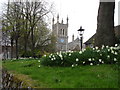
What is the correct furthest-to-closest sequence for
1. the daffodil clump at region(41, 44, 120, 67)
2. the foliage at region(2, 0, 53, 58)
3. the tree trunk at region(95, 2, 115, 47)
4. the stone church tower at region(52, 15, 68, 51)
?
the stone church tower at region(52, 15, 68, 51), the foliage at region(2, 0, 53, 58), the tree trunk at region(95, 2, 115, 47), the daffodil clump at region(41, 44, 120, 67)

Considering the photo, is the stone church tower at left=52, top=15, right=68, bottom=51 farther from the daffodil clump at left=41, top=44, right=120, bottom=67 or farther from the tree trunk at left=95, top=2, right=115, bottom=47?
the daffodil clump at left=41, top=44, right=120, bottom=67

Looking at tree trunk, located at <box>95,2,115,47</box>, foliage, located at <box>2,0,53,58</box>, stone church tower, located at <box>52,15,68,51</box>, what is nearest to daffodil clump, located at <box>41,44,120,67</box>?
tree trunk, located at <box>95,2,115,47</box>

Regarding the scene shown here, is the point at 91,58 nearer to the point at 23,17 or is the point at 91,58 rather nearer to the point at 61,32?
the point at 23,17

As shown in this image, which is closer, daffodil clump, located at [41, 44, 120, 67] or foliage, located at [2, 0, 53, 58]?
daffodil clump, located at [41, 44, 120, 67]

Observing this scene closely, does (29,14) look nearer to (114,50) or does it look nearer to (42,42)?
(42,42)

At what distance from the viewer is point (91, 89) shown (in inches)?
149

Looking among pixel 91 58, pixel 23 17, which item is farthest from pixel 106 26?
pixel 23 17

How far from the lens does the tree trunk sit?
8359 millimetres

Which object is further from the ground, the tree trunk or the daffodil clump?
the tree trunk

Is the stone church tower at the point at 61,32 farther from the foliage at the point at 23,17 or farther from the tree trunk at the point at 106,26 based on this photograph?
the tree trunk at the point at 106,26

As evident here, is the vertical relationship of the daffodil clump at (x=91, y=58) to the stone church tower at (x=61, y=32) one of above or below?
below

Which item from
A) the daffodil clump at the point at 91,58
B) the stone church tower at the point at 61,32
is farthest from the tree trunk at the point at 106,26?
the stone church tower at the point at 61,32

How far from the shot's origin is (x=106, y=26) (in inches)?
333

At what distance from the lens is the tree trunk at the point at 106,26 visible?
836 cm
